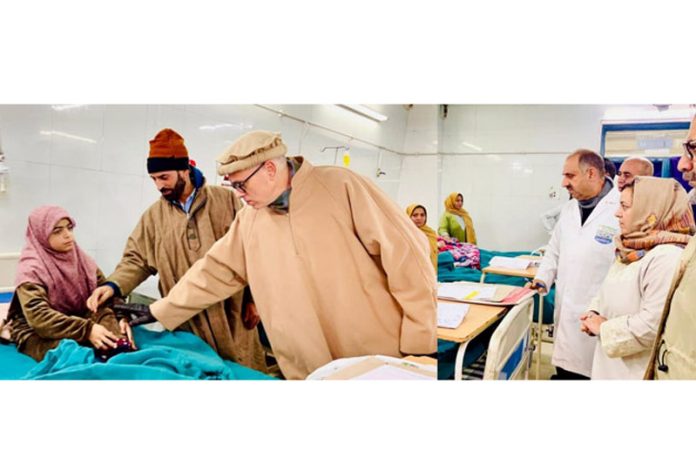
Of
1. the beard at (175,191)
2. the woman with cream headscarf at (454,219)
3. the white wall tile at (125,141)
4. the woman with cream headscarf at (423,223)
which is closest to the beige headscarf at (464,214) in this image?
the woman with cream headscarf at (454,219)

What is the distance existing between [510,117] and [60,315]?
1790mm

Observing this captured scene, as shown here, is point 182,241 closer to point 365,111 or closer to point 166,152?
point 166,152

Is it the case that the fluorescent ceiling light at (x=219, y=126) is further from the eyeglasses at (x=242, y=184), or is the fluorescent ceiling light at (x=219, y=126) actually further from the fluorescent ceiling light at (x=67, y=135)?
the fluorescent ceiling light at (x=67, y=135)

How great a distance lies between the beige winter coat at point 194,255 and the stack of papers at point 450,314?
2.18ft

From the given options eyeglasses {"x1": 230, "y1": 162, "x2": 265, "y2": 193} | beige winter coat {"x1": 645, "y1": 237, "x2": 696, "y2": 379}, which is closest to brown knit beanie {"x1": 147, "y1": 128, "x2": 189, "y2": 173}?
eyeglasses {"x1": 230, "y1": 162, "x2": 265, "y2": 193}

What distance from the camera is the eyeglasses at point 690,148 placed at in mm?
1776

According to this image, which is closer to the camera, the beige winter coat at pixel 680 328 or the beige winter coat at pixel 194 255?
the beige winter coat at pixel 680 328

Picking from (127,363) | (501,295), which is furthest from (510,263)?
(127,363)

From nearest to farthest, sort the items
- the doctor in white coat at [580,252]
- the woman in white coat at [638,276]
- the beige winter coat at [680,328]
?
the beige winter coat at [680,328]
the woman in white coat at [638,276]
the doctor in white coat at [580,252]

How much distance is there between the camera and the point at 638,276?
5.68 ft

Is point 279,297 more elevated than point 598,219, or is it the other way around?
point 598,219
